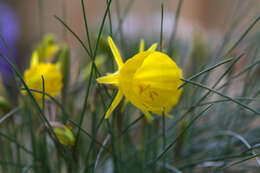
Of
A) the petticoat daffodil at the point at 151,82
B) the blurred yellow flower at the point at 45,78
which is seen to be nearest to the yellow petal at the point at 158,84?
the petticoat daffodil at the point at 151,82

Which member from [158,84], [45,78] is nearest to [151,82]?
[158,84]

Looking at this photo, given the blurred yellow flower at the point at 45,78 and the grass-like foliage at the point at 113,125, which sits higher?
the blurred yellow flower at the point at 45,78

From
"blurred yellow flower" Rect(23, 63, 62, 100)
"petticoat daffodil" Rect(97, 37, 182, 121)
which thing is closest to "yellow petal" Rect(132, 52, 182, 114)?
"petticoat daffodil" Rect(97, 37, 182, 121)

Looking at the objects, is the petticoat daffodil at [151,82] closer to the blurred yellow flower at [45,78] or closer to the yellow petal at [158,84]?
the yellow petal at [158,84]

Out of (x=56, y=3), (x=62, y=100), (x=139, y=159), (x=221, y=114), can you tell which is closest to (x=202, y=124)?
(x=221, y=114)

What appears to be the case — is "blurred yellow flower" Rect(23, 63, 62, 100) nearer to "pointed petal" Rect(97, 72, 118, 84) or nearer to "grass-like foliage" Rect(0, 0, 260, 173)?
"grass-like foliage" Rect(0, 0, 260, 173)

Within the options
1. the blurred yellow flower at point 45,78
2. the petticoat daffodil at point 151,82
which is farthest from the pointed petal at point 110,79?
the blurred yellow flower at point 45,78
